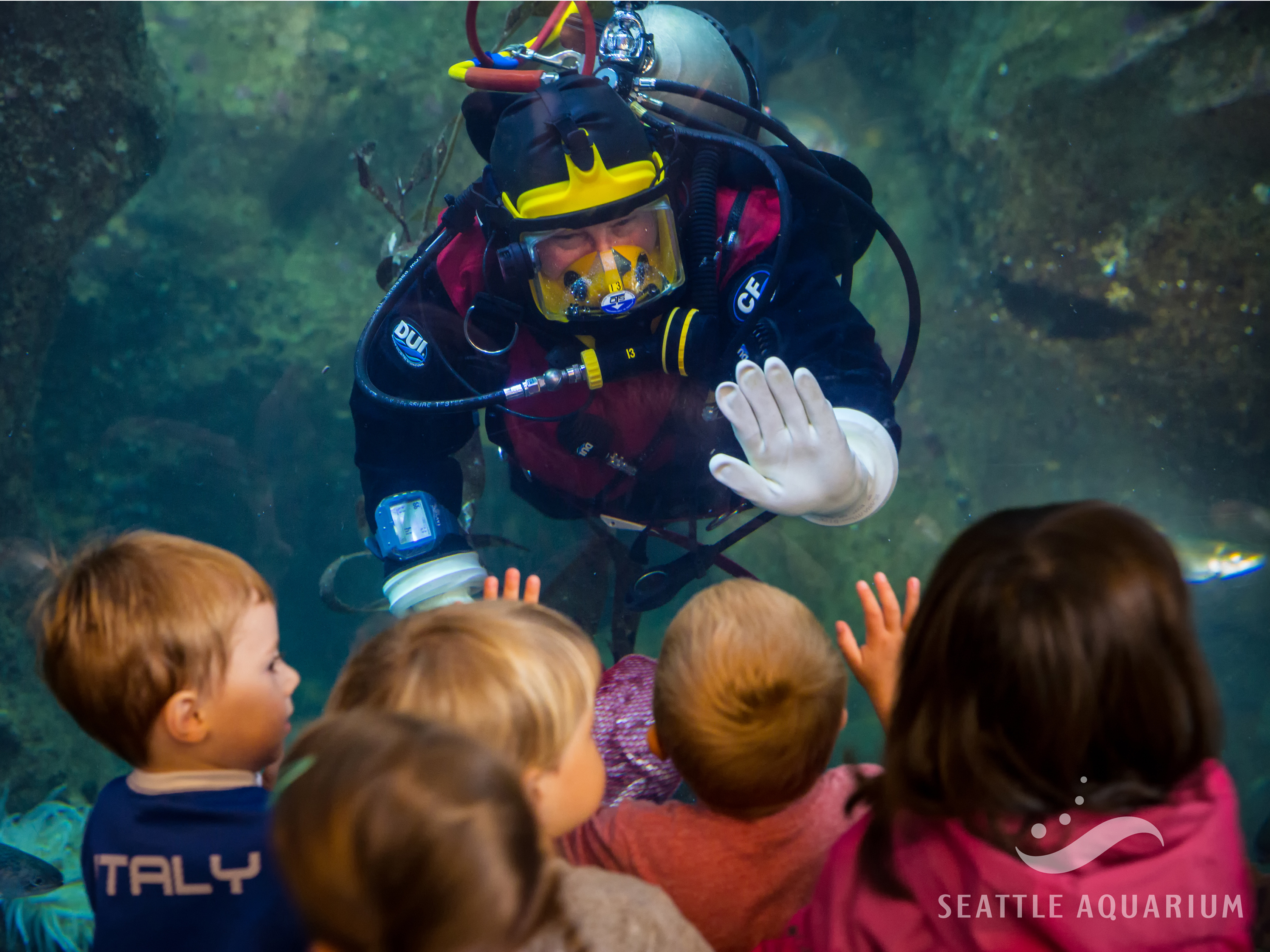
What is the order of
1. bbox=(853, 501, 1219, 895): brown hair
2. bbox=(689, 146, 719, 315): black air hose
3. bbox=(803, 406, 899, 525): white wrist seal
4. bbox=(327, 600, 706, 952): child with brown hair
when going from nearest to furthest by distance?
bbox=(853, 501, 1219, 895): brown hair < bbox=(327, 600, 706, 952): child with brown hair < bbox=(803, 406, 899, 525): white wrist seal < bbox=(689, 146, 719, 315): black air hose

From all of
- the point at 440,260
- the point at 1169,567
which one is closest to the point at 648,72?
the point at 440,260

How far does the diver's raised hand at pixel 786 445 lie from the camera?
2.04m

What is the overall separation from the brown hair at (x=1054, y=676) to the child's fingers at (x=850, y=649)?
65 cm

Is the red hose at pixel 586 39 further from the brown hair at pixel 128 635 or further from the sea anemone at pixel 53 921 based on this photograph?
the sea anemone at pixel 53 921

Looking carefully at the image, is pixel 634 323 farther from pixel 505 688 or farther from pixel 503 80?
pixel 505 688

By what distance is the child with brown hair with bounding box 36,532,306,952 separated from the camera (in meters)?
1.30

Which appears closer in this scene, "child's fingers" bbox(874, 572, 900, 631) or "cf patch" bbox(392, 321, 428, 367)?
"child's fingers" bbox(874, 572, 900, 631)

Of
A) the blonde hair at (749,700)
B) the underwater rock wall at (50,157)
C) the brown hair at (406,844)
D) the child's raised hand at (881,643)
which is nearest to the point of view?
the brown hair at (406,844)

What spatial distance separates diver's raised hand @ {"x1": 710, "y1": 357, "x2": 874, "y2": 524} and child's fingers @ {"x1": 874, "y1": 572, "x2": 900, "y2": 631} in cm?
39

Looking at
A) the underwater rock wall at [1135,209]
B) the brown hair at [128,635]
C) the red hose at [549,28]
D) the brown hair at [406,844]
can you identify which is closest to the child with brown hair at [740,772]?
the brown hair at [406,844]

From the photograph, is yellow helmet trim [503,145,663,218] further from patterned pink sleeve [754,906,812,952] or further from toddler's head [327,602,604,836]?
patterned pink sleeve [754,906,812,952]

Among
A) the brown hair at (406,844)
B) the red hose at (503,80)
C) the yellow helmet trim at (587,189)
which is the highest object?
the red hose at (503,80)

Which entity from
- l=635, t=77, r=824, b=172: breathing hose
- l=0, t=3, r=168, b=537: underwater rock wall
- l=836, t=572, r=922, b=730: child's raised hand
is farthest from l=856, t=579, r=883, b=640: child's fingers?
l=0, t=3, r=168, b=537: underwater rock wall

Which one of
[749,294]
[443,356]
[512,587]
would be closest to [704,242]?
[749,294]
